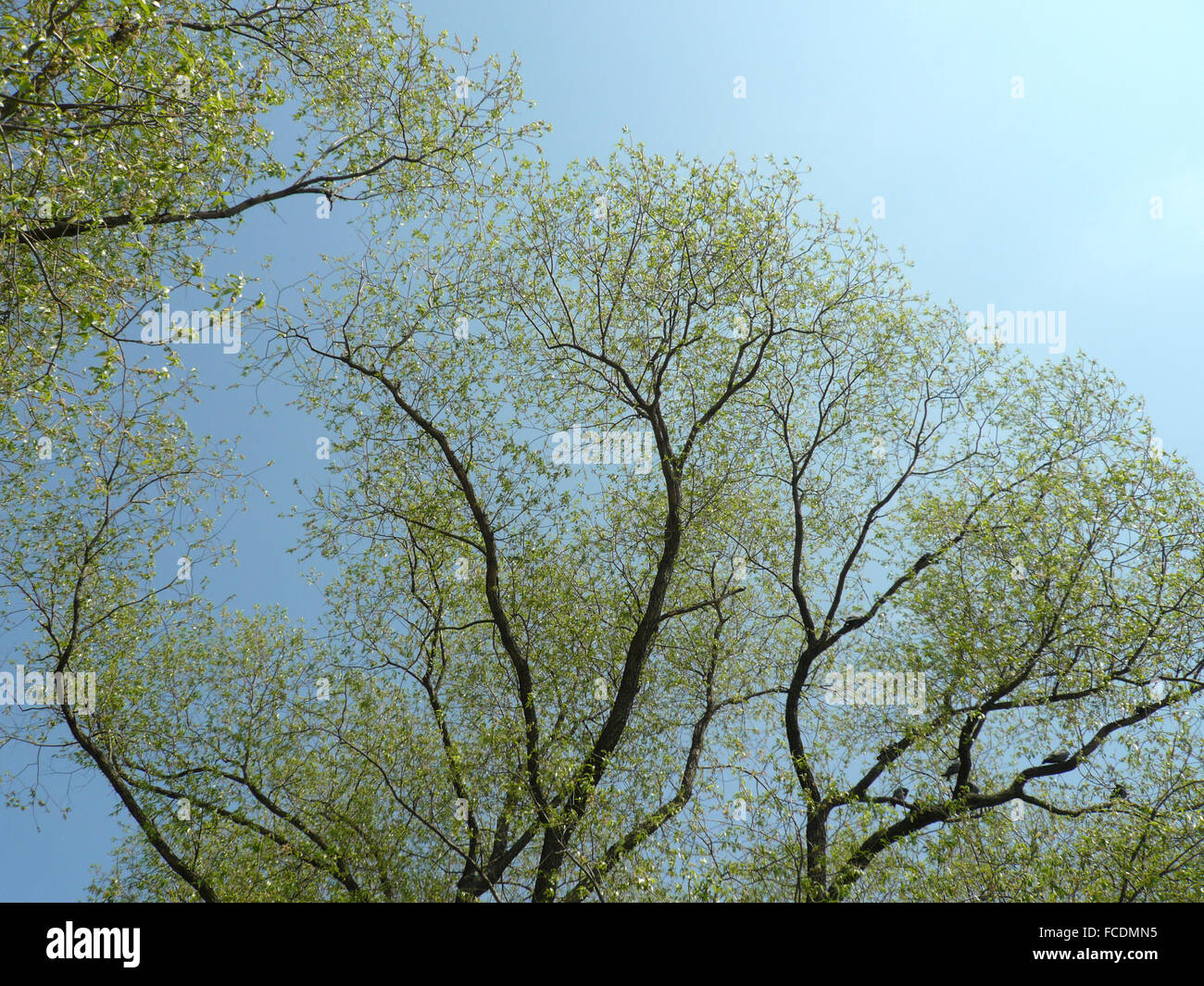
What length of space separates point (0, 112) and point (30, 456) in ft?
26.4

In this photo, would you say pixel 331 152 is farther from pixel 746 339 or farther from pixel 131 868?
pixel 131 868

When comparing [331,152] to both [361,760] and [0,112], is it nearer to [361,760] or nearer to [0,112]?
[0,112]

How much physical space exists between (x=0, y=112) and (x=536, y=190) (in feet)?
25.9

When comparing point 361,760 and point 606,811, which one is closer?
point 606,811

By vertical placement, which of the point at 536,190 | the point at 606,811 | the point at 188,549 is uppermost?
the point at 536,190

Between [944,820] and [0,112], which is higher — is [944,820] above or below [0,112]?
below

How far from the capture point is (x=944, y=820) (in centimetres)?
1102

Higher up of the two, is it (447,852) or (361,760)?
(361,760)

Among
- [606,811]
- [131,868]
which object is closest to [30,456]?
[131,868]
